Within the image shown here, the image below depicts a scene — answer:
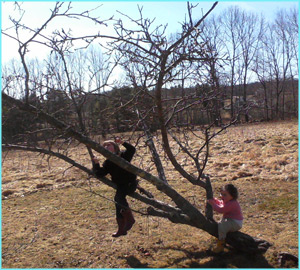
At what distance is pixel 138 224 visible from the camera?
536 cm

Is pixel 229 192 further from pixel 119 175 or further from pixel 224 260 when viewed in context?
pixel 119 175

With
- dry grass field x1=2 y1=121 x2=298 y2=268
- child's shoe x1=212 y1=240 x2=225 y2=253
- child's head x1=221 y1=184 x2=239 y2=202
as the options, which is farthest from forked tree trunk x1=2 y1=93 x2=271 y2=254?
child's head x1=221 y1=184 x2=239 y2=202

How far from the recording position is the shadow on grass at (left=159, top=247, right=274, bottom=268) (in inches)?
141

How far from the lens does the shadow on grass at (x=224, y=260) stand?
3.57 m

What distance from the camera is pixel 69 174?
33.0 ft

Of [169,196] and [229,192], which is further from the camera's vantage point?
[169,196]

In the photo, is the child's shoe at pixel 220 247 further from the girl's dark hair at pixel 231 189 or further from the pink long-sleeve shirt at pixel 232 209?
the girl's dark hair at pixel 231 189

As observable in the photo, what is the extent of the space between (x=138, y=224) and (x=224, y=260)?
1.95 m

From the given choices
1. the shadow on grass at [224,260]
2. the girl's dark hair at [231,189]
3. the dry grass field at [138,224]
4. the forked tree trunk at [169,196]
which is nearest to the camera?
the forked tree trunk at [169,196]

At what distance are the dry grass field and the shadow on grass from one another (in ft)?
0.04

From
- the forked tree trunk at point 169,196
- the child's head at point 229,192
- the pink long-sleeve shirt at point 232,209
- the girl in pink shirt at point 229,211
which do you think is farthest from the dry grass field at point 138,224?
the child's head at point 229,192

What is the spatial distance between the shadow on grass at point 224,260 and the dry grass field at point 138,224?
0.04 feet

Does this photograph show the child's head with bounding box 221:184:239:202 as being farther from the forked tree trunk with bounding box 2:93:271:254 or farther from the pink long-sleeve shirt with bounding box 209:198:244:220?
the forked tree trunk with bounding box 2:93:271:254

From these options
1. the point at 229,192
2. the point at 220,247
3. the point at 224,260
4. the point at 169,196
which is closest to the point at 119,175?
the point at 169,196
